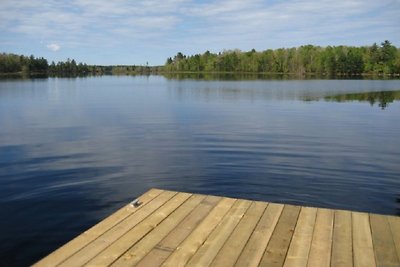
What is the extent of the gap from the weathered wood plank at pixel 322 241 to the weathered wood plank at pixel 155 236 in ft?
7.32

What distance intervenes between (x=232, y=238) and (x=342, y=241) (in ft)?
5.54

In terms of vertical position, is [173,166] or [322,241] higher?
[322,241]

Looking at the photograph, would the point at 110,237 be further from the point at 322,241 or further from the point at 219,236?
the point at 322,241

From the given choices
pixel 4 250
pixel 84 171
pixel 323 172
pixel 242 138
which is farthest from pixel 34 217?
pixel 242 138

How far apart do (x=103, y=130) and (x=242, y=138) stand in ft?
26.1

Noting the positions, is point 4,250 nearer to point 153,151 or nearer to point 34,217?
point 34,217

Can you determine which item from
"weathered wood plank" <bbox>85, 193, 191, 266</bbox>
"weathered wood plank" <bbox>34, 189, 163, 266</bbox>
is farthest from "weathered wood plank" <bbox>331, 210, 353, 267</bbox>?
"weathered wood plank" <bbox>34, 189, 163, 266</bbox>

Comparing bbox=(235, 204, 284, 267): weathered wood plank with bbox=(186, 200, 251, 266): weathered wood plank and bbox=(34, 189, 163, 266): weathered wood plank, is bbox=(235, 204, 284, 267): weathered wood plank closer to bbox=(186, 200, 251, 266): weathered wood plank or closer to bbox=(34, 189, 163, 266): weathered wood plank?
bbox=(186, 200, 251, 266): weathered wood plank

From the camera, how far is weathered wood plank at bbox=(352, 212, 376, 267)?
5.10 metres

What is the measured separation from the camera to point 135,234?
586cm

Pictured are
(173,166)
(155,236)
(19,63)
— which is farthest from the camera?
(19,63)

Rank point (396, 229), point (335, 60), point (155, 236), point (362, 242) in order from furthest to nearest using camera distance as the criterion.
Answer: point (335, 60)
point (396, 229)
point (155, 236)
point (362, 242)

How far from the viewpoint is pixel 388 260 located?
16.8 ft

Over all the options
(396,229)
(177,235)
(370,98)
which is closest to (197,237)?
(177,235)
